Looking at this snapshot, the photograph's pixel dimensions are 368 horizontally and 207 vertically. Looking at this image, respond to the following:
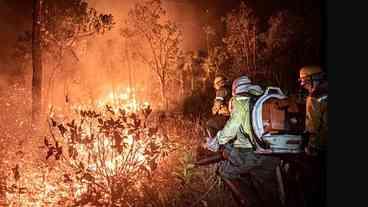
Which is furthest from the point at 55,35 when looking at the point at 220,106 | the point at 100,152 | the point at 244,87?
the point at 244,87

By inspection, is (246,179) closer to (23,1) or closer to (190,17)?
(190,17)

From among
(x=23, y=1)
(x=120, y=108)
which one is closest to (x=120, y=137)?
(x=120, y=108)

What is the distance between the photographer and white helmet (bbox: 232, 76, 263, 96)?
3.41 metres

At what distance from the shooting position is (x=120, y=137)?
3438 mm

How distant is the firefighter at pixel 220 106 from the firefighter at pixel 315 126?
1.70 ft

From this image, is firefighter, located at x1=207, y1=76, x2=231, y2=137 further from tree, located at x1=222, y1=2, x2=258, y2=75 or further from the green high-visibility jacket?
tree, located at x1=222, y1=2, x2=258, y2=75

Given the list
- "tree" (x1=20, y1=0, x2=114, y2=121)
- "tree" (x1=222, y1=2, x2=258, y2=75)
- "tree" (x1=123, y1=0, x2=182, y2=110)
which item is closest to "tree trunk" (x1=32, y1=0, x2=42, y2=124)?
"tree" (x1=20, y1=0, x2=114, y2=121)

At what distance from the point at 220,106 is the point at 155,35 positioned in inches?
26.5

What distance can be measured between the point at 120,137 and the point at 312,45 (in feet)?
4.85

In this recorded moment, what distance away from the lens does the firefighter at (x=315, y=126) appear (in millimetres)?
3375

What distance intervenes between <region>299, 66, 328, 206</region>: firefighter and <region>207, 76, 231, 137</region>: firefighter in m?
0.52

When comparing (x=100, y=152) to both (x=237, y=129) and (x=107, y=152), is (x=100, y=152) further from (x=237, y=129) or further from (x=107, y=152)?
(x=237, y=129)

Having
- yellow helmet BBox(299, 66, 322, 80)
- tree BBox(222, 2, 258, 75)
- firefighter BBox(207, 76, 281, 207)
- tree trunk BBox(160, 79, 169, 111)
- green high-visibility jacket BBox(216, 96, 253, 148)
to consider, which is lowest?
firefighter BBox(207, 76, 281, 207)

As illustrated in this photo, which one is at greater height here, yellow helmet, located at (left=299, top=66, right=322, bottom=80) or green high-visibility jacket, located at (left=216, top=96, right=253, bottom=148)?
yellow helmet, located at (left=299, top=66, right=322, bottom=80)
